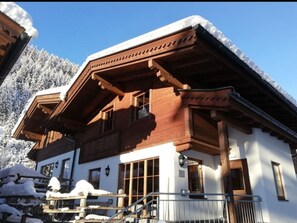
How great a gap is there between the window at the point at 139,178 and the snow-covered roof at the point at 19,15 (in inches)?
207

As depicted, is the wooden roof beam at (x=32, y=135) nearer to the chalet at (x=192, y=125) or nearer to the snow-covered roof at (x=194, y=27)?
the chalet at (x=192, y=125)

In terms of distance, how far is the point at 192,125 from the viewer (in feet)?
25.5

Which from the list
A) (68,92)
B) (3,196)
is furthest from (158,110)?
(3,196)

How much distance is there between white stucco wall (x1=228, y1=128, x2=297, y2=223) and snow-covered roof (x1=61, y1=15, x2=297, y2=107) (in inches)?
71.9

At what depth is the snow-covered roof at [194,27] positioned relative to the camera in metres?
6.63

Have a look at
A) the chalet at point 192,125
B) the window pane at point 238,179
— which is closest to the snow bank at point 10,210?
the chalet at point 192,125

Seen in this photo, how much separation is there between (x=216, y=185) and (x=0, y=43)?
23.8ft

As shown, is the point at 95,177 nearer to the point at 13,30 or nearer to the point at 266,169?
the point at 266,169

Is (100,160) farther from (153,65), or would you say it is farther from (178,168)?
(153,65)

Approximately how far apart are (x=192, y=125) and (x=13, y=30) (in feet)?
17.0

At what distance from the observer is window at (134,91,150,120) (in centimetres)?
976

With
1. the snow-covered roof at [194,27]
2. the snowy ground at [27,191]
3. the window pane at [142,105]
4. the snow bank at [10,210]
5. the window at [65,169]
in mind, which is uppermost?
the snow-covered roof at [194,27]

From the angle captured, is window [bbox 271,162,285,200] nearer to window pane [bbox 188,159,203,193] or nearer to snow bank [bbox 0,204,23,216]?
window pane [bbox 188,159,203,193]

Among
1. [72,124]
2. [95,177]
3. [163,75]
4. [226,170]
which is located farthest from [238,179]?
[72,124]
